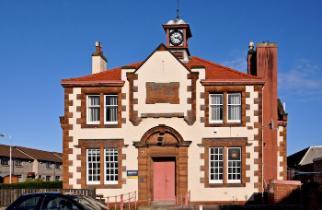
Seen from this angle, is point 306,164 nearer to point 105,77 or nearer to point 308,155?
point 308,155

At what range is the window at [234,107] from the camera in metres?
31.1

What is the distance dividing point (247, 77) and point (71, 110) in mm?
10595

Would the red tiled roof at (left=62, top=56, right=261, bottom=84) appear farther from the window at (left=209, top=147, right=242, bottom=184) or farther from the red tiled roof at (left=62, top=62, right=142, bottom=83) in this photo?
the window at (left=209, top=147, right=242, bottom=184)

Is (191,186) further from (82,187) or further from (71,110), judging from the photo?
(71,110)

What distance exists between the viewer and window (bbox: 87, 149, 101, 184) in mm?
31359

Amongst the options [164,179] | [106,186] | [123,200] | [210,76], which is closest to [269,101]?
[210,76]

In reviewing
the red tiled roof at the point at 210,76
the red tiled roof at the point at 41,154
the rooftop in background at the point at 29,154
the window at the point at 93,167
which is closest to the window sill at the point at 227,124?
the red tiled roof at the point at 210,76

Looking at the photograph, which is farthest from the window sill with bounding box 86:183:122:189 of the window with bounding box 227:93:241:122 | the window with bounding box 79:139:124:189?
the window with bounding box 227:93:241:122

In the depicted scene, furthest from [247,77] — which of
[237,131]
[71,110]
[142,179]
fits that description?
[71,110]

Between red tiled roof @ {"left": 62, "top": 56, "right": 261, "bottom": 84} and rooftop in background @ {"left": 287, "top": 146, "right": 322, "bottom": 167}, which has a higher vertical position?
red tiled roof @ {"left": 62, "top": 56, "right": 261, "bottom": 84}

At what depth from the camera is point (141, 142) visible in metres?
31.0

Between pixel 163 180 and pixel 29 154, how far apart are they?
58763mm

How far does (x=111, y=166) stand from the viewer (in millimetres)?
31344

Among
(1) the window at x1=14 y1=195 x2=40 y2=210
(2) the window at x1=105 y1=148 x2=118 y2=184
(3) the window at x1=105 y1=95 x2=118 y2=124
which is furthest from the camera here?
(3) the window at x1=105 y1=95 x2=118 y2=124
